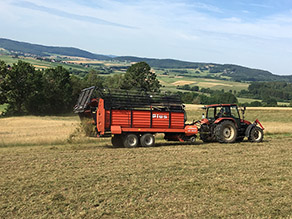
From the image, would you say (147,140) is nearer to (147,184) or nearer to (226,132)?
(226,132)

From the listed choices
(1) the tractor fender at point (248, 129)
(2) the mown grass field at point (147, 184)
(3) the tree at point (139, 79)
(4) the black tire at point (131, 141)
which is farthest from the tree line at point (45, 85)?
(2) the mown grass field at point (147, 184)

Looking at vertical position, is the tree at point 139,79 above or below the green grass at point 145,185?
above

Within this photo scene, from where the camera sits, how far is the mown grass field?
739cm

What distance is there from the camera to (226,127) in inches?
733

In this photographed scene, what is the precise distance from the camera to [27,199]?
26.4 ft

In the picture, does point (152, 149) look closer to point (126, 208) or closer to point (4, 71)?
point (126, 208)

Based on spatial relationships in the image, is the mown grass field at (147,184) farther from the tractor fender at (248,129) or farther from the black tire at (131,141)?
the tractor fender at (248,129)

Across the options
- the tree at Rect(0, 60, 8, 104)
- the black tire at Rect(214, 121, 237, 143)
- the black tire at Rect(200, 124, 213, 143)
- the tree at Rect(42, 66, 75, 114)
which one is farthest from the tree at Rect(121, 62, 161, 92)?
the black tire at Rect(214, 121, 237, 143)

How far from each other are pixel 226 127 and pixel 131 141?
5.39 meters

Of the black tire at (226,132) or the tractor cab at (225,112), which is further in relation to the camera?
the tractor cab at (225,112)

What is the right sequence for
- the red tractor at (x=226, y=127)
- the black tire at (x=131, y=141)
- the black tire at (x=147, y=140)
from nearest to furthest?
the black tire at (x=131, y=141) → the black tire at (x=147, y=140) → the red tractor at (x=226, y=127)

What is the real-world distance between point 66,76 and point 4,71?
11.2m

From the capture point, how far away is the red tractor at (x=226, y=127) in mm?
18406

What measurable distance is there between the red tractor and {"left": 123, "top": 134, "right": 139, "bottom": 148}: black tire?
3997 millimetres
